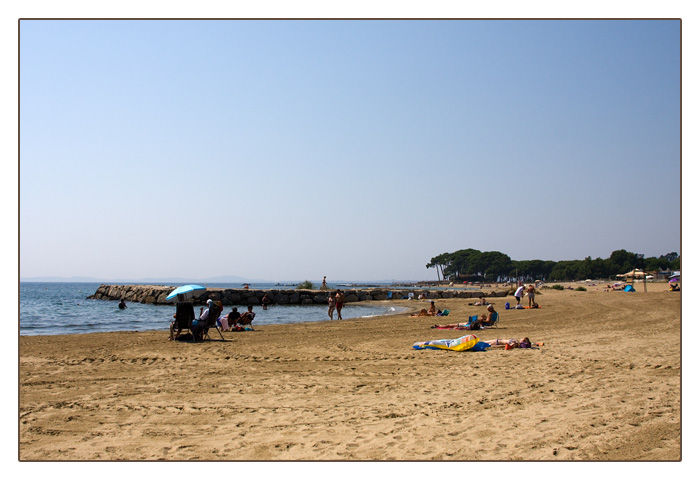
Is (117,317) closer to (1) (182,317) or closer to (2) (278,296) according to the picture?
(1) (182,317)

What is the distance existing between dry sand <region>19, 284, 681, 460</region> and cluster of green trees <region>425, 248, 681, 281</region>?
340ft

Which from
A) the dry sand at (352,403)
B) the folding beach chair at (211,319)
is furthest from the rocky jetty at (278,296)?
the dry sand at (352,403)

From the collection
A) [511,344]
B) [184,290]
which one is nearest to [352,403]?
[511,344]

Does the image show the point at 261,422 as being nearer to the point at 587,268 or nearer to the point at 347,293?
the point at 347,293

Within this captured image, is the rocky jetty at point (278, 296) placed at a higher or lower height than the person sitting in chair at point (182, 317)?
lower

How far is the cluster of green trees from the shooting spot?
10406 centimetres

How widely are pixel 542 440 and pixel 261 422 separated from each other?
2.89m

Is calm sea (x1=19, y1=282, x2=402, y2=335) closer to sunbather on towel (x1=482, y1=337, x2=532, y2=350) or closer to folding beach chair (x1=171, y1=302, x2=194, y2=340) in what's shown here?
folding beach chair (x1=171, y1=302, x2=194, y2=340)

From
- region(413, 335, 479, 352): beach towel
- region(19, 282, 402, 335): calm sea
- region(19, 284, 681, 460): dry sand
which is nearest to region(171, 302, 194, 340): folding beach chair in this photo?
region(19, 284, 681, 460): dry sand

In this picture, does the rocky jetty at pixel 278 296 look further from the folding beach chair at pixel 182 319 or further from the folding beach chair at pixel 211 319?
the folding beach chair at pixel 182 319

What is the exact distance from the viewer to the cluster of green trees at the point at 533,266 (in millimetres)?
104062

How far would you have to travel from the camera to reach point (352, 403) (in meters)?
6.45

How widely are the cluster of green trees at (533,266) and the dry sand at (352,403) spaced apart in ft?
340

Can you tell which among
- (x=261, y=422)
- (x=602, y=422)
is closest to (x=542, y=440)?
(x=602, y=422)
